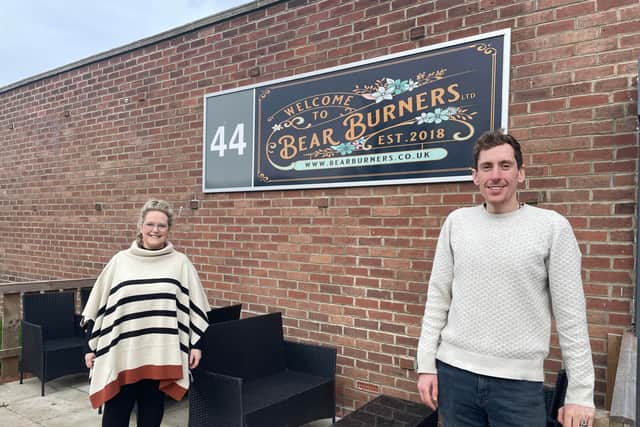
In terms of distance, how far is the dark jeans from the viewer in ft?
5.35

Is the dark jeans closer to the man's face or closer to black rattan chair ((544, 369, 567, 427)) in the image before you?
the man's face

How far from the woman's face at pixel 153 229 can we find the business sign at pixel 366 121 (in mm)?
1469

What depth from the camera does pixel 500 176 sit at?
5.68 ft

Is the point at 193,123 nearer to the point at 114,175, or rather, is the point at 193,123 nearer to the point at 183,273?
the point at 114,175

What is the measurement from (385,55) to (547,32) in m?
1.11

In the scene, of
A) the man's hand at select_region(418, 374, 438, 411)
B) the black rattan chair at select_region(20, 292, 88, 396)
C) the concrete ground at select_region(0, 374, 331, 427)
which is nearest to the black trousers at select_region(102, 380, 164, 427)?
the concrete ground at select_region(0, 374, 331, 427)

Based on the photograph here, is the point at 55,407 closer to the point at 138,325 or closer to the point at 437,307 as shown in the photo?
the point at 138,325

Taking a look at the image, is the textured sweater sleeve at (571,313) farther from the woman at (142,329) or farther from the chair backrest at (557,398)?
the woman at (142,329)

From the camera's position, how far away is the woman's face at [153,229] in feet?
8.71

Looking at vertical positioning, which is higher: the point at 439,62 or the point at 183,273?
the point at 439,62

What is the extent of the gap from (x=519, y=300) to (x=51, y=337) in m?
4.58

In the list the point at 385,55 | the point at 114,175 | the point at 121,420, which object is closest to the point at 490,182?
the point at 385,55

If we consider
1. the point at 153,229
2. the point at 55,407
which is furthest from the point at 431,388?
the point at 55,407

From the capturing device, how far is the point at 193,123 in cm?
473
